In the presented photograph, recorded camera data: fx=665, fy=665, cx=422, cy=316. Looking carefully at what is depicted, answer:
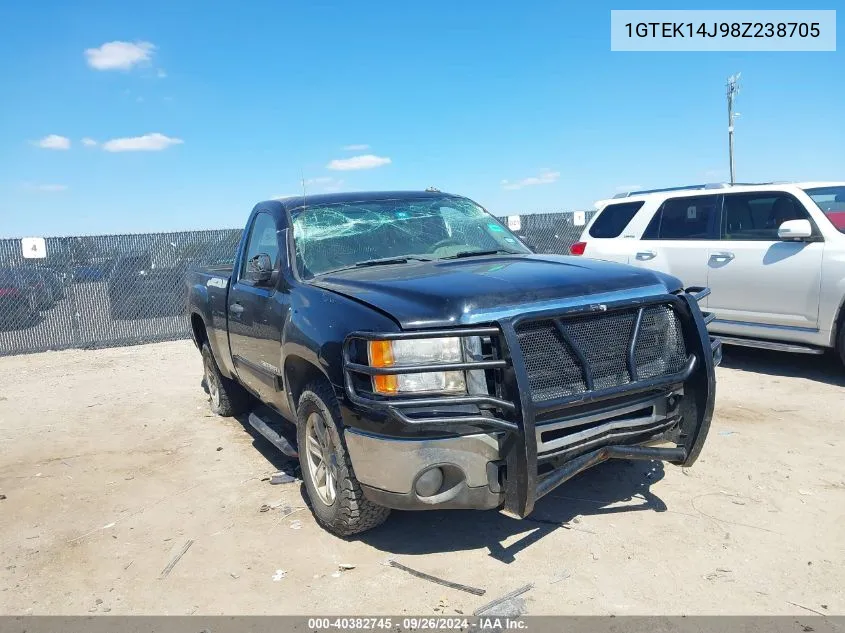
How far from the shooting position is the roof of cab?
15.4ft

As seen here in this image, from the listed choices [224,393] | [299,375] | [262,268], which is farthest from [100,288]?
[299,375]

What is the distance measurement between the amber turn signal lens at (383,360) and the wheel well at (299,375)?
1.91ft

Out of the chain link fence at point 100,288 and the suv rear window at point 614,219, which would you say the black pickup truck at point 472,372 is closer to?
the suv rear window at point 614,219

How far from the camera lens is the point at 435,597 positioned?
309cm

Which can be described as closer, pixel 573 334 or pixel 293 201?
pixel 573 334

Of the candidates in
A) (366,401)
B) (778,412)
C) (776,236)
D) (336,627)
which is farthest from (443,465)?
(776,236)

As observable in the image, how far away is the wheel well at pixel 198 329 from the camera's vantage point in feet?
21.9

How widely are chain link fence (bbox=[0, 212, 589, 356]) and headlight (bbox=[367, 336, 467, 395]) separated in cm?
943

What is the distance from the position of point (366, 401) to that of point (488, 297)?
73cm

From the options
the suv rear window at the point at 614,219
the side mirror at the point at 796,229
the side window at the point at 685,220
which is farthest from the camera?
the suv rear window at the point at 614,219

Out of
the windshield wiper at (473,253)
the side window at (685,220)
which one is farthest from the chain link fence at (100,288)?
the windshield wiper at (473,253)

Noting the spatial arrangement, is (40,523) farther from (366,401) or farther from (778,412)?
(778,412)

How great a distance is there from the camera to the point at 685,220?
7.73 metres

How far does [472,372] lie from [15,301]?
11301mm
